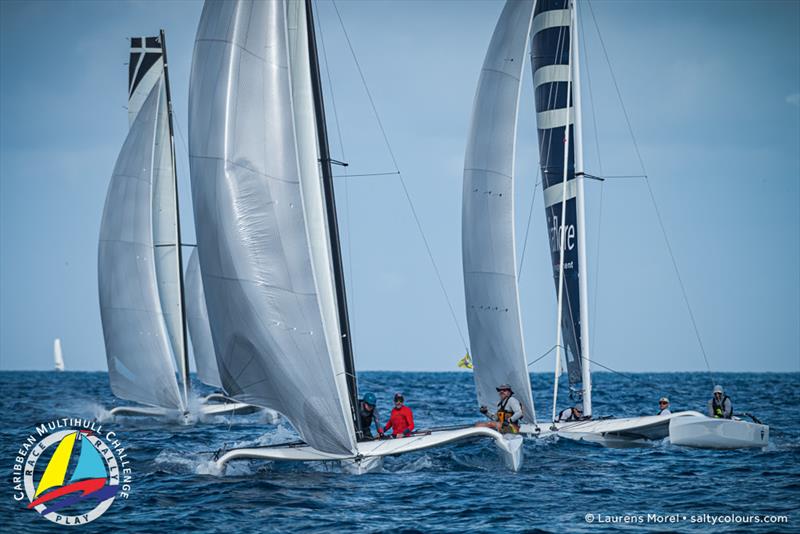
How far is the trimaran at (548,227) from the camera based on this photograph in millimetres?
23406

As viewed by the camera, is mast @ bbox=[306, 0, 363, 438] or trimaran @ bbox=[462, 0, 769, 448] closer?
mast @ bbox=[306, 0, 363, 438]

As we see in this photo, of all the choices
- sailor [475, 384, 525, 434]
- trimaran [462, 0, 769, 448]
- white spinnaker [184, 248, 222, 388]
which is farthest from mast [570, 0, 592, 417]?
white spinnaker [184, 248, 222, 388]

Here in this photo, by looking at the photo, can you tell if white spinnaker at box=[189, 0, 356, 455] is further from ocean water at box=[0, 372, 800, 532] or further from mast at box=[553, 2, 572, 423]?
mast at box=[553, 2, 572, 423]

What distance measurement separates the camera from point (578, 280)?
2542 cm

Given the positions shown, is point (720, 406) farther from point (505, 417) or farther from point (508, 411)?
point (505, 417)

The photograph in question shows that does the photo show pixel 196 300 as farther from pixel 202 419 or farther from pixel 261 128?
pixel 261 128

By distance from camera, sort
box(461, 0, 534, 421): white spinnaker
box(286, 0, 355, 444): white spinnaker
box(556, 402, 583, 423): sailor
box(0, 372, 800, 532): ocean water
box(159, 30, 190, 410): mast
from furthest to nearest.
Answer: box(159, 30, 190, 410): mast, box(556, 402, 583, 423): sailor, box(461, 0, 534, 421): white spinnaker, box(286, 0, 355, 444): white spinnaker, box(0, 372, 800, 532): ocean water

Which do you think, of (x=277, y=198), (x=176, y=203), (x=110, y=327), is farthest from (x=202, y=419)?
(x=277, y=198)

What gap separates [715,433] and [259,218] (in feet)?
37.0

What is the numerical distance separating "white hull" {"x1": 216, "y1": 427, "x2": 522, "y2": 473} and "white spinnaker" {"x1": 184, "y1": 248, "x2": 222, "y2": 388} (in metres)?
20.6

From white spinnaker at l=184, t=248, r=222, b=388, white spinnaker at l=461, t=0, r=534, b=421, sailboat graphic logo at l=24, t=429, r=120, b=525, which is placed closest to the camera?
sailboat graphic logo at l=24, t=429, r=120, b=525

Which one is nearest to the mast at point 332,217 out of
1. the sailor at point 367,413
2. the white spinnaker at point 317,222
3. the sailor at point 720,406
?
the white spinnaker at point 317,222

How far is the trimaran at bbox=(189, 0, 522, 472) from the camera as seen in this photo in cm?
1809

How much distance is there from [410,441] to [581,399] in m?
8.02
